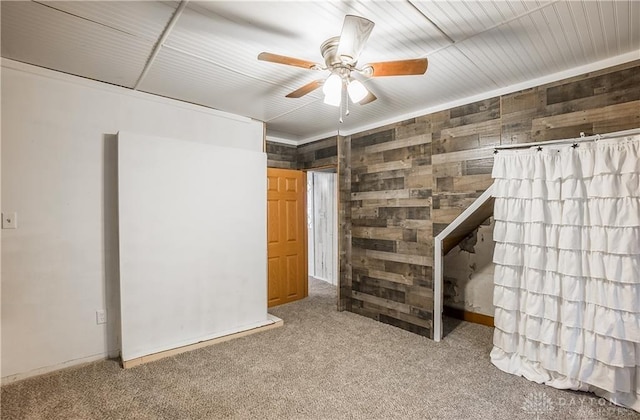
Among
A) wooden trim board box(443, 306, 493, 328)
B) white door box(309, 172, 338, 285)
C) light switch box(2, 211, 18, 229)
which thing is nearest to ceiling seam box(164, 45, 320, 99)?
light switch box(2, 211, 18, 229)

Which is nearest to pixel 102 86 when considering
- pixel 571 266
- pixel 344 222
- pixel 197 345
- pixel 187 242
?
pixel 187 242

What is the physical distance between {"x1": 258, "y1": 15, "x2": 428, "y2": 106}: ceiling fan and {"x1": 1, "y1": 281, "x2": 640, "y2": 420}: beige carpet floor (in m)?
2.08

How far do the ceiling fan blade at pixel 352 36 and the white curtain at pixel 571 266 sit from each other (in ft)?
5.34

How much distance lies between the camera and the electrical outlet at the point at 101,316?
2652mm

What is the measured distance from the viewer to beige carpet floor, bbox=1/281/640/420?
6.62 feet

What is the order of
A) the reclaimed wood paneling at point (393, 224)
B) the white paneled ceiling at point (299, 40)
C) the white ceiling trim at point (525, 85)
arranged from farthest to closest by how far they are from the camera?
1. the reclaimed wood paneling at point (393, 224)
2. the white ceiling trim at point (525, 85)
3. the white paneled ceiling at point (299, 40)

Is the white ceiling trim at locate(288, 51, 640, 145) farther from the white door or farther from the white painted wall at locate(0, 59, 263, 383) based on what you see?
the white painted wall at locate(0, 59, 263, 383)

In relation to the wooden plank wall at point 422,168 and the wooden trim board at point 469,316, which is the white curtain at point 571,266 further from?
the wooden trim board at point 469,316

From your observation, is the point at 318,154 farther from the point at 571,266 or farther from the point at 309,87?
the point at 571,266

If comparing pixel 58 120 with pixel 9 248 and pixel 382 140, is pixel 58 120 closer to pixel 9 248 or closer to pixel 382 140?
pixel 9 248

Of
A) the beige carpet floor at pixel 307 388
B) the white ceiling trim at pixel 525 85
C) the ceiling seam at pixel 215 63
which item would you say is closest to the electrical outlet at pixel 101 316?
the beige carpet floor at pixel 307 388

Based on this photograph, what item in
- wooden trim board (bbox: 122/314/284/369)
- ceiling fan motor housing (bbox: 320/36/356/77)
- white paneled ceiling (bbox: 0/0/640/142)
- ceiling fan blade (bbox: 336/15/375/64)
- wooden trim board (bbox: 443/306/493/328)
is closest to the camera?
ceiling fan blade (bbox: 336/15/375/64)

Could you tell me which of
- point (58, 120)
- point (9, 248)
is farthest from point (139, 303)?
point (58, 120)

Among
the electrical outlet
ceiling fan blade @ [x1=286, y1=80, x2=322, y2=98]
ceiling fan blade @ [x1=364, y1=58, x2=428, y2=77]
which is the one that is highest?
ceiling fan blade @ [x1=286, y1=80, x2=322, y2=98]
